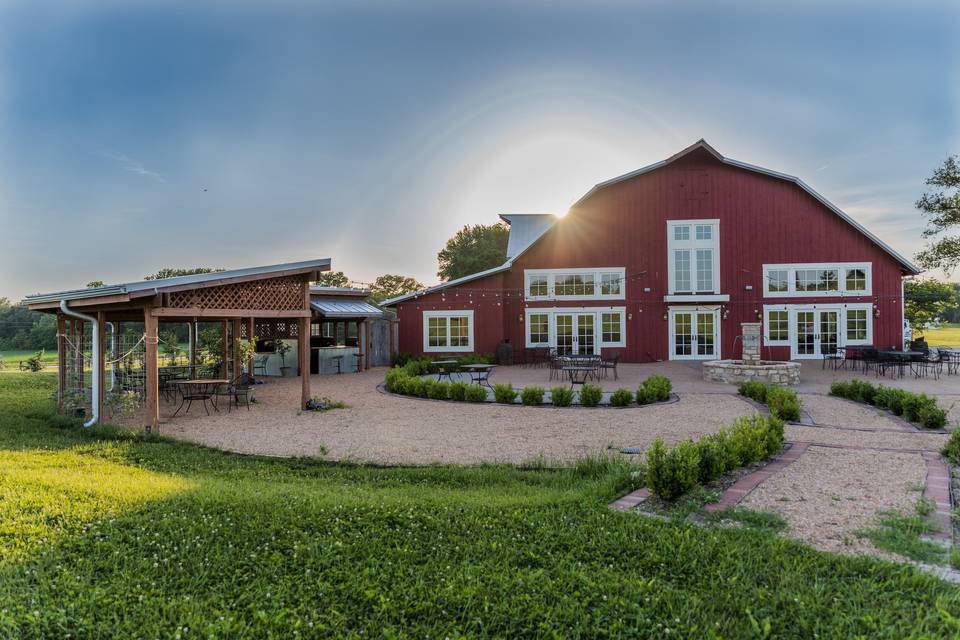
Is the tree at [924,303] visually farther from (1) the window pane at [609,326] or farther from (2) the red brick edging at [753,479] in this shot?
(2) the red brick edging at [753,479]

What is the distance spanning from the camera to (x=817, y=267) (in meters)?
18.0

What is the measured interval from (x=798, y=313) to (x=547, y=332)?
9202 mm

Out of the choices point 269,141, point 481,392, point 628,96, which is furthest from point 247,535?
point 628,96

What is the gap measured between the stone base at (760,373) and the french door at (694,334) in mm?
5546

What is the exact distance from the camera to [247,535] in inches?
126

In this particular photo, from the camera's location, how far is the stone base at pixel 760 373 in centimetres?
1234

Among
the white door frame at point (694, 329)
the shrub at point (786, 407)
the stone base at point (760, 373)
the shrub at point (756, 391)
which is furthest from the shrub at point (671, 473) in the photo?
the white door frame at point (694, 329)

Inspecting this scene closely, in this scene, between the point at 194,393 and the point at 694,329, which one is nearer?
the point at 194,393

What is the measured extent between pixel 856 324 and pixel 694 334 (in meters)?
5.62

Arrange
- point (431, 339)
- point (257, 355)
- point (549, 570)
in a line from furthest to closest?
1. point (431, 339)
2. point (257, 355)
3. point (549, 570)

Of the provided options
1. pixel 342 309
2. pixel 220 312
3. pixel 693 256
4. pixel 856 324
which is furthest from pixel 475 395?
pixel 856 324

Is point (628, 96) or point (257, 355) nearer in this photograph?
point (628, 96)

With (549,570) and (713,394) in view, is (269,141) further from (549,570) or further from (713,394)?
(549,570)

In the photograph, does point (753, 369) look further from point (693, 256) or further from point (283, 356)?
point (283, 356)
